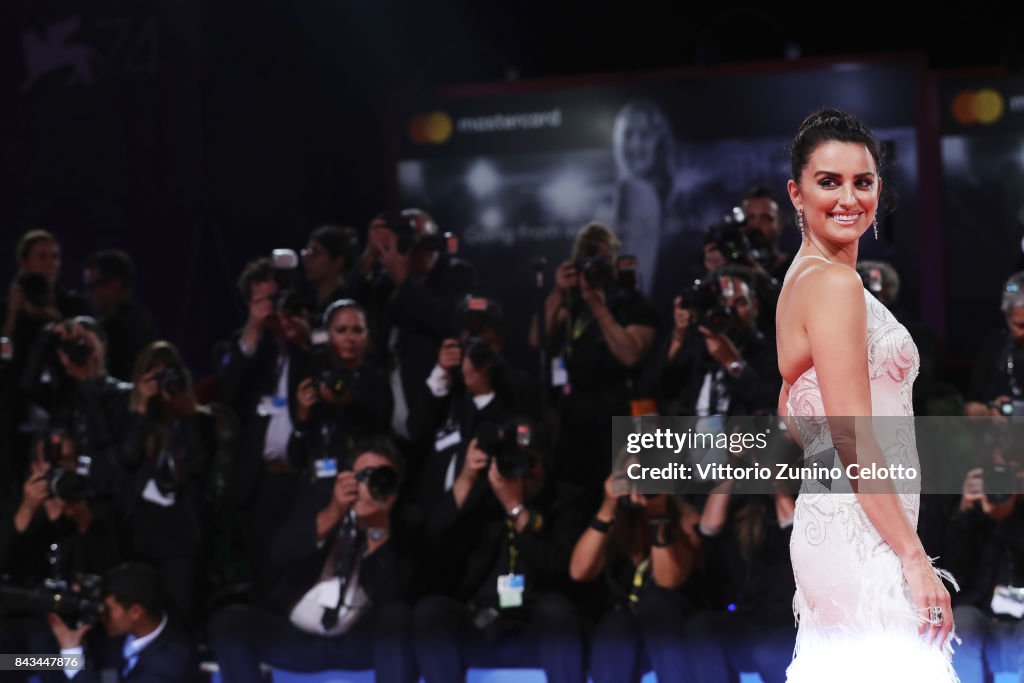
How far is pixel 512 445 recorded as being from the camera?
13.4ft

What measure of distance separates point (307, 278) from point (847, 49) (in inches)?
115

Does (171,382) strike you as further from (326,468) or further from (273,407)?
(326,468)

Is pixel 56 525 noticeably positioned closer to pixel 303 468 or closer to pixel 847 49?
pixel 303 468

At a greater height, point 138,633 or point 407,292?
point 407,292

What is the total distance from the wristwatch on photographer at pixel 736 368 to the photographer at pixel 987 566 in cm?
71

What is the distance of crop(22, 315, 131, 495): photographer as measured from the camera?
181 inches

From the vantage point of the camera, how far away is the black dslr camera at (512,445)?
408cm

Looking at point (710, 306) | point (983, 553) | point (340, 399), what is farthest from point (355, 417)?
point (983, 553)

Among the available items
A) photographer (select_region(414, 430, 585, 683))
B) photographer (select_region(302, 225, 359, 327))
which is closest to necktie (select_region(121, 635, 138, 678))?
photographer (select_region(414, 430, 585, 683))

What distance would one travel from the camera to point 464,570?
13.9 feet

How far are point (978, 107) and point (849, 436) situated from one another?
4.48 meters

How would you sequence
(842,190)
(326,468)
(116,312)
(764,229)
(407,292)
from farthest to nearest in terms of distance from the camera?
(116,312) < (407,292) < (764,229) < (326,468) < (842,190)

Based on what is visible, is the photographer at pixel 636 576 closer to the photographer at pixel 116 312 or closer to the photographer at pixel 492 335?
the photographer at pixel 492 335

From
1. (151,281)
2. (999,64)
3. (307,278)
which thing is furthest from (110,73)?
(999,64)
